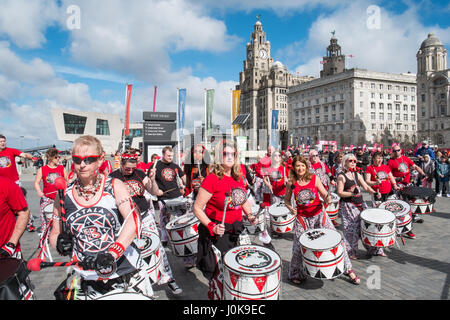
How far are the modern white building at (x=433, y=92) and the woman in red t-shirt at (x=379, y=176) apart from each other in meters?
87.6

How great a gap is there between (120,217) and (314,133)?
9579cm

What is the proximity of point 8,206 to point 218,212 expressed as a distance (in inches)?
91.5

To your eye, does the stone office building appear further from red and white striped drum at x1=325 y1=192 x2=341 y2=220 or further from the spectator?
red and white striped drum at x1=325 y1=192 x2=341 y2=220

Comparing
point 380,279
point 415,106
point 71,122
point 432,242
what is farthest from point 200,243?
point 415,106

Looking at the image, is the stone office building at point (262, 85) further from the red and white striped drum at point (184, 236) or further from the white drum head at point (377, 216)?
the red and white striped drum at point (184, 236)

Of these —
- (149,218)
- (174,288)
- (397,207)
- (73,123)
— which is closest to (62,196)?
(149,218)

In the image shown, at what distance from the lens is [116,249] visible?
217cm

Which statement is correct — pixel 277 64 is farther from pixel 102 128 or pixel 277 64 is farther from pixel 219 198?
pixel 219 198

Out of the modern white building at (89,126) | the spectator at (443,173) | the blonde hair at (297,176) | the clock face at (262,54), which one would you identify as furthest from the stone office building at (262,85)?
the blonde hair at (297,176)

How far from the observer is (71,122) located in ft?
233

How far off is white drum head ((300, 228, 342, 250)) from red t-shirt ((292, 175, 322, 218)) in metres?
0.33

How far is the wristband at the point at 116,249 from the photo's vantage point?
214 cm

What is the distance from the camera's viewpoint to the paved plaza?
13.9 feet
